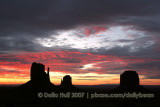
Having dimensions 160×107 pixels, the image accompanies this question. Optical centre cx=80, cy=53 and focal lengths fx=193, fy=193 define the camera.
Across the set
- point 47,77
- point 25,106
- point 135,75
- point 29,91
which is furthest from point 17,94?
point 135,75

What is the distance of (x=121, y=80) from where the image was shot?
118000 millimetres

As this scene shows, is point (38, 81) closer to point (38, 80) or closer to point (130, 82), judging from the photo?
point (38, 80)

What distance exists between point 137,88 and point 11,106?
79.2 meters

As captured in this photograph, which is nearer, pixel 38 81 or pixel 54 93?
pixel 54 93

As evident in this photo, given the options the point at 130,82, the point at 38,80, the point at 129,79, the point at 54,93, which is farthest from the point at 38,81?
the point at 130,82

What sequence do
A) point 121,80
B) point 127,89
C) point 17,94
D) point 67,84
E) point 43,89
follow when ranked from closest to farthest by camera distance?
1. point 17,94
2. point 43,89
3. point 127,89
4. point 121,80
5. point 67,84

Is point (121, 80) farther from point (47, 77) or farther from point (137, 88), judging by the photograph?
point (47, 77)

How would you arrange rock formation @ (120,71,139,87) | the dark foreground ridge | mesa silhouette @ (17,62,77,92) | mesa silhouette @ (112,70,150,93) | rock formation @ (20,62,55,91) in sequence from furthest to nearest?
rock formation @ (120,71,139,87)
mesa silhouette @ (112,70,150,93)
rock formation @ (20,62,55,91)
mesa silhouette @ (17,62,77,92)
the dark foreground ridge

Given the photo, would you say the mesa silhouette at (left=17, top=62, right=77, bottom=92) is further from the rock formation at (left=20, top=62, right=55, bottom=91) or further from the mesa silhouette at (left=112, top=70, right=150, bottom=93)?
the mesa silhouette at (left=112, top=70, right=150, bottom=93)

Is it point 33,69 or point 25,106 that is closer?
point 25,106

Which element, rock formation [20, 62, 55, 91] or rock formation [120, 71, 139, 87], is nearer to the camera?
rock formation [20, 62, 55, 91]

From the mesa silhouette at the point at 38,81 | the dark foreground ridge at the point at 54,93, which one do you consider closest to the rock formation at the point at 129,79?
the dark foreground ridge at the point at 54,93

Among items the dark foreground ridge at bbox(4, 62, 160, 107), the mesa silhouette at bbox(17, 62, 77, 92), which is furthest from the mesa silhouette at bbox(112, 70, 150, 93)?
the mesa silhouette at bbox(17, 62, 77, 92)

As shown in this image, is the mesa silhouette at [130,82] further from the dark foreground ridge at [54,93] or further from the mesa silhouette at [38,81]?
the mesa silhouette at [38,81]
